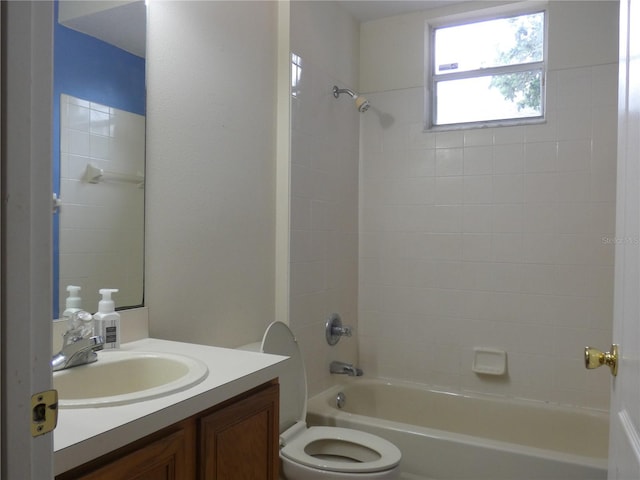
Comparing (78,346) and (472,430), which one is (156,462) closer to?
(78,346)

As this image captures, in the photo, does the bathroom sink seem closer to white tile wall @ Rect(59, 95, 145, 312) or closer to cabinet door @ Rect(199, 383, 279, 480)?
cabinet door @ Rect(199, 383, 279, 480)

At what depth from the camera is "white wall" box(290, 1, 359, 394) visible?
8.00 ft

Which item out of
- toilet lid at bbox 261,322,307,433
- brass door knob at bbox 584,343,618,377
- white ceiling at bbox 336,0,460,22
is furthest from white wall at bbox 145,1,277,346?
brass door knob at bbox 584,343,618,377

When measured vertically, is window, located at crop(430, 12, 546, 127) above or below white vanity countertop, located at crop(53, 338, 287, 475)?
above

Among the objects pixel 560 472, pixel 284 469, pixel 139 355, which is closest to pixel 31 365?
pixel 139 355

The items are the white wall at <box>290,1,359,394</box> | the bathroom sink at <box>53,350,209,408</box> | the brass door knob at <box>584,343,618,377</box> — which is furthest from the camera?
the white wall at <box>290,1,359,394</box>

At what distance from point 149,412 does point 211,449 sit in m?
0.23

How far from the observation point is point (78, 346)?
126 centimetres

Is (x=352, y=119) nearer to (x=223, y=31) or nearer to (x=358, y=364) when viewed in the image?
(x=223, y=31)

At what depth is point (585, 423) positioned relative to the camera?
97.1 inches

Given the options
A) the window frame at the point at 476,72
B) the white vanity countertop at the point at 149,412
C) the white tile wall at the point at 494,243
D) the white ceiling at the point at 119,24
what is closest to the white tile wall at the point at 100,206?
the white ceiling at the point at 119,24

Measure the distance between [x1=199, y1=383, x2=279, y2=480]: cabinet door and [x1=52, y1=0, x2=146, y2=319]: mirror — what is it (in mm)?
567

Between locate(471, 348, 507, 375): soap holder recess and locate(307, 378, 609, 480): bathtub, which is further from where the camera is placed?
locate(471, 348, 507, 375): soap holder recess

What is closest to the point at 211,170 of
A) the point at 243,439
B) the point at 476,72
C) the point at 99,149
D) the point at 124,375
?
the point at 99,149
